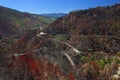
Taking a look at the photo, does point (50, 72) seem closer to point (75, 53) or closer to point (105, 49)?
point (75, 53)

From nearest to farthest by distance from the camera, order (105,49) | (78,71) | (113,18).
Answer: (78,71) < (105,49) < (113,18)

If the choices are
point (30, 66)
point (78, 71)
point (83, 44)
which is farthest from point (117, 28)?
point (30, 66)

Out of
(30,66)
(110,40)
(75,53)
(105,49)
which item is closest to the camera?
(30,66)

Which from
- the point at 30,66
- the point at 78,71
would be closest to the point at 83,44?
the point at 78,71

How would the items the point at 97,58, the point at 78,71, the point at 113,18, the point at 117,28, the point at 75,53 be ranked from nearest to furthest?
1. the point at 78,71
2. the point at 97,58
3. the point at 75,53
4. the point at 117,28
5. the point at 113,18

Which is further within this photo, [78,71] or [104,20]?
[104,20]

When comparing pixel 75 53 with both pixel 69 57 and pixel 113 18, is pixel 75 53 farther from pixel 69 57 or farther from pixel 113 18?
pixel 113 18

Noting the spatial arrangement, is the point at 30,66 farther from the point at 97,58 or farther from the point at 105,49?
the point at 105,49

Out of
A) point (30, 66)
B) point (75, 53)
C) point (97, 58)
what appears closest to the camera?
point (30, 66)

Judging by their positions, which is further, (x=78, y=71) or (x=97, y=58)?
(x=97, y=58)
